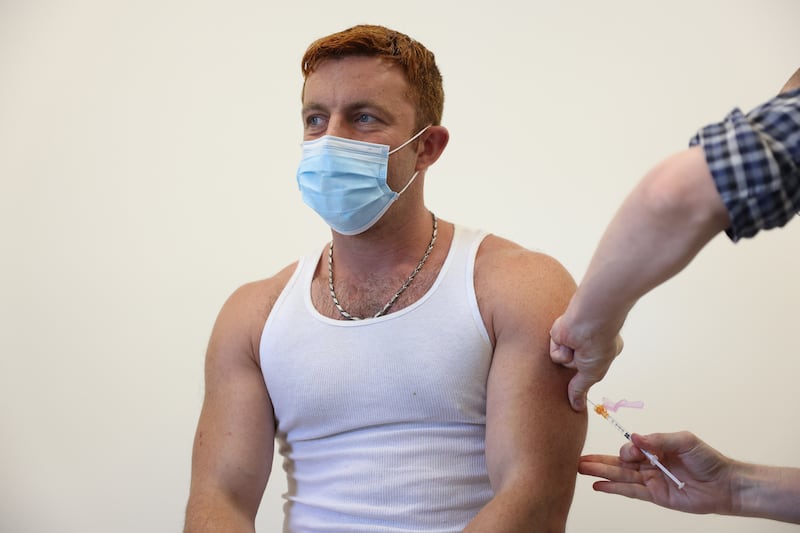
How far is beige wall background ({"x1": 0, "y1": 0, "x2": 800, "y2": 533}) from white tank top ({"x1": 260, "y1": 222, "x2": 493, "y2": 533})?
1.01 meters

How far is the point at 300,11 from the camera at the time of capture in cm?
281

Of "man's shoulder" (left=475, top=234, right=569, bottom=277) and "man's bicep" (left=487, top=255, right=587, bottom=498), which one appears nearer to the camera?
"man's bicep" (left=487, top=255, right=587, bottom=498)

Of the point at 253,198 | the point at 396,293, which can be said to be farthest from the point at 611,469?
the point at 253,198

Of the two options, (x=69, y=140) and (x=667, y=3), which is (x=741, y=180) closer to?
(x=667, y=3)

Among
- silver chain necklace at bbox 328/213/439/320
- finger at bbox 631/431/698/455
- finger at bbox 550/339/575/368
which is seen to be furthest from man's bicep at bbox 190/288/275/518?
finger at bbox 631/431/698/455

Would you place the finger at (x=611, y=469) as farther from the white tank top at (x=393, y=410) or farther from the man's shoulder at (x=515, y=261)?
the man's shoulder at (x=515, y=261)

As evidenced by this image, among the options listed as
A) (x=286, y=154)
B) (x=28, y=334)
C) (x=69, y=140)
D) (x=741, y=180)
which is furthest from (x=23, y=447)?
(x=741, y=180)

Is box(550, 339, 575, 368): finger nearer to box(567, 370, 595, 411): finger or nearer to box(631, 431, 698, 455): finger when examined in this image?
box(567, 370, 595, 411): finger

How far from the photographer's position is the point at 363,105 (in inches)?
66.1

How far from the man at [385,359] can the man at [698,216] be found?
0.22 m

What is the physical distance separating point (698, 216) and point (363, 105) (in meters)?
0.93

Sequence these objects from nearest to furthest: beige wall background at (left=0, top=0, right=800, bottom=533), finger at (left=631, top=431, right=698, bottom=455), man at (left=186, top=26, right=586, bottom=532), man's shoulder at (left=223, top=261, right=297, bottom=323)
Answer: finger at (left=631, top=431, right=698, bottom=455) < man at (left=186, top=26, right=586, bottom=532) < man's shoulder at (left=223, top=261, right=297, bottom=323) < beige wall background at (left=0, top=0, right=800, bottom=533)

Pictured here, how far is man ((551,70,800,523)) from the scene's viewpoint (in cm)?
84

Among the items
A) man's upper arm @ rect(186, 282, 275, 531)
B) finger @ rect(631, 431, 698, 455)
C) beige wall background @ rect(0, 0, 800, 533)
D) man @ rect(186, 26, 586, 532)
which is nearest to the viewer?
finger @ rect(631, 431, 698, 455)
